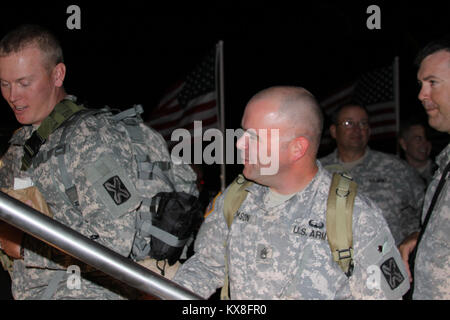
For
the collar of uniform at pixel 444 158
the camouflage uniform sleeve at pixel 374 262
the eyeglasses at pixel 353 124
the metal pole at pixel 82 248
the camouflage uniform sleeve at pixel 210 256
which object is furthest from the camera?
the eyeglasses at pixel 353 124

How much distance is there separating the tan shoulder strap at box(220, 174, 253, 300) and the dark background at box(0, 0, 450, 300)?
14.9m

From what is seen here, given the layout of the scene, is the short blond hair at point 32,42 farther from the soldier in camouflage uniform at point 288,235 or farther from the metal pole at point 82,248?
the metal pole at point 82,248

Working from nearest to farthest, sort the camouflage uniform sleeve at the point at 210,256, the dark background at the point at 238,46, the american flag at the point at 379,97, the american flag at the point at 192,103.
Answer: the camouflage uniform sleeve at the point at 210,256, the american flag at the point at 192,103, the american flag at the point at 379,97, the dark background at the point at 238,46

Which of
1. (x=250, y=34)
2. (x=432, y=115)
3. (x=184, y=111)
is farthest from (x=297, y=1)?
(x=432, y=115)

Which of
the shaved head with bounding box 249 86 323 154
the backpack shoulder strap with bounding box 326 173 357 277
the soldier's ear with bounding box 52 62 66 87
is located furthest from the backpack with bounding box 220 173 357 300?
the soldier's ear with bounding box 52 62 66 87

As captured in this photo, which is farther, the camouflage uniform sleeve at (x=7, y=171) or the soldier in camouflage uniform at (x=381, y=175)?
the soldier in camouflage uniform at (x=381, y=175)

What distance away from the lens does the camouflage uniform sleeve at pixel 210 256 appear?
177 cm

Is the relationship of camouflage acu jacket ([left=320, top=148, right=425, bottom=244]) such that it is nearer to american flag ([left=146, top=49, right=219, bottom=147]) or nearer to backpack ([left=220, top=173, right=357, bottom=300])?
backpack ([left=220, top=173, right=357, bottom=300])

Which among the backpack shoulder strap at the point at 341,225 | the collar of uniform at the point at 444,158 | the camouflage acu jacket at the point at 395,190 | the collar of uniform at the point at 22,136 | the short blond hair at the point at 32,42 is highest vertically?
the short blond hair at the point at 32,42

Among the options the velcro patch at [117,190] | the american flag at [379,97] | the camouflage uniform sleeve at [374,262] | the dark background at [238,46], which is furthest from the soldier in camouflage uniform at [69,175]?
the dark background at [238,46]

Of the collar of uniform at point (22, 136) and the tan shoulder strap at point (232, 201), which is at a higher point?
the collar of uniform at point (22, 136)

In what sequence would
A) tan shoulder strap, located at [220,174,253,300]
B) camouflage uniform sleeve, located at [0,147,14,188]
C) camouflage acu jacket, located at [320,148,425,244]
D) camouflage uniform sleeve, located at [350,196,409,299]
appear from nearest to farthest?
camouflage uniform sleeve, located at [350,196,409,299]
tan shoulder strap, located at [220,174,253,300]
camouflage uniform sleeve, located at [0,147,14,188]
camouflage acu jacket, located at [320,148,425,244]

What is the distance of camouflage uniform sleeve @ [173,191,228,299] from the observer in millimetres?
1768

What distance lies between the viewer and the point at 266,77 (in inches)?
1262
